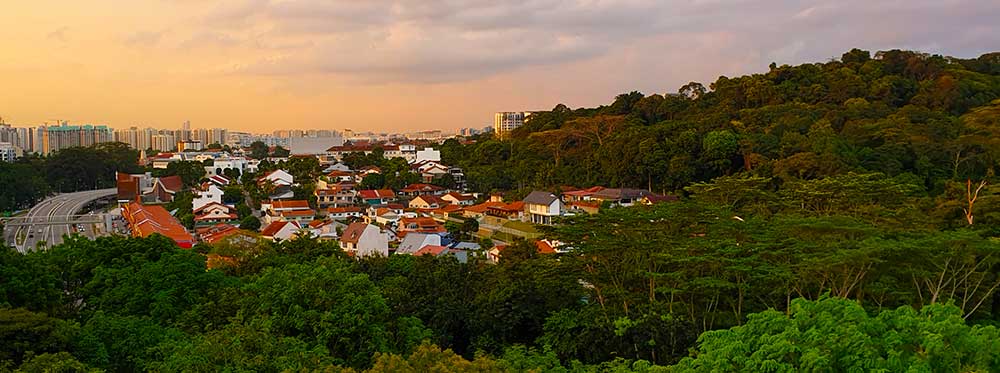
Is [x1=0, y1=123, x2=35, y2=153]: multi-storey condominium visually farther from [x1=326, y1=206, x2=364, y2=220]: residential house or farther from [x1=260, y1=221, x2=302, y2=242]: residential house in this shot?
[x1=260, y1=221, x2=302, y2=242]: residential house

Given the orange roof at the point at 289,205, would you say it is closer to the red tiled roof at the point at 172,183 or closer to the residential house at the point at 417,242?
the residential house at the point at 417,242

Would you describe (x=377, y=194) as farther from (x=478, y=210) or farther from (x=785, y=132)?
(x=785, y=132)

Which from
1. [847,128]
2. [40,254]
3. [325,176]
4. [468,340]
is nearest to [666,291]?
[468,340]

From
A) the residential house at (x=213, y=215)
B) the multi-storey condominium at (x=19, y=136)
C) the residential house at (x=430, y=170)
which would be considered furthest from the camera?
the multi-storey condominium at (x=19, y=136)

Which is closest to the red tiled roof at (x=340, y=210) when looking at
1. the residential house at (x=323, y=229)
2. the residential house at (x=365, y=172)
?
the residential house at (x=323, y=229)

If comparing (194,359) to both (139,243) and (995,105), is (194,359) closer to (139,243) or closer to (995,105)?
(139,243)

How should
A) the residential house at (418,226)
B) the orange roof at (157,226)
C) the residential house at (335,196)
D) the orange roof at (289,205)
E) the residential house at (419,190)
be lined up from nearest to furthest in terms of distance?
the orange roof at (157,226)
the residential house at (418,226)
the orange roof at (289,205)
the residential house at (335,196)
the residential house at (419,190)
